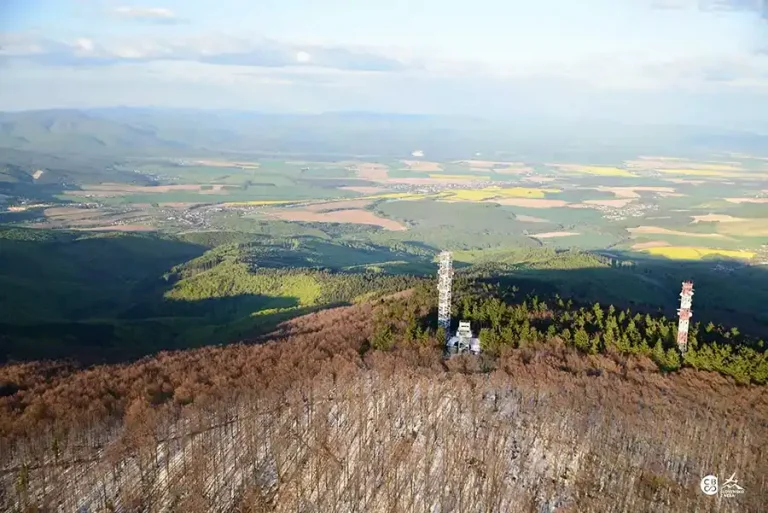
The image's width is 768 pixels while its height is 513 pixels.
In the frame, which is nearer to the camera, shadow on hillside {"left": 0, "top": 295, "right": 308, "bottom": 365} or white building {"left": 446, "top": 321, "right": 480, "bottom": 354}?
white building {"left": 446, "top": 321, "right": 480, "bottom": 354}

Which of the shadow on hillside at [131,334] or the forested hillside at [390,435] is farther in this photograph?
the shadow on hillside at [131,334]

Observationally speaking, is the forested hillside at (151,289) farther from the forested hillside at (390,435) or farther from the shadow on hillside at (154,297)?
the forested hillside at (390,435)

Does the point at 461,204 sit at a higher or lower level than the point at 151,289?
higher

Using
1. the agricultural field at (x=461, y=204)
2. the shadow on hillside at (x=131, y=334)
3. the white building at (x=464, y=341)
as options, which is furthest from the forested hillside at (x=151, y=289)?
the agricultural field at (x=461, y=204)

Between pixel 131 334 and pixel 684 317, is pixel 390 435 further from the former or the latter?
pixel 131 334

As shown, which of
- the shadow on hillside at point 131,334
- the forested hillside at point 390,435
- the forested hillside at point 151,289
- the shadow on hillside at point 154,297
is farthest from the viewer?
the forested hillside at point 151,289

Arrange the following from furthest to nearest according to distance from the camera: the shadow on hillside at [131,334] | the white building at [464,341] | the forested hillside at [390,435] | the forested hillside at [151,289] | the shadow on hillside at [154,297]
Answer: the forested hillside at [151,289], the shadow on hillside at [154,297], the shadow on hillside at [131,334], the white building at [464,341], the forested hillside at [390,435]

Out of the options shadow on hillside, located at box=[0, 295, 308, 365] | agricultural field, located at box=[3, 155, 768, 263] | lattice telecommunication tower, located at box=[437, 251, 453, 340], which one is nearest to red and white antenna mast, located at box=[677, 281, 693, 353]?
lattice telecommunication tower, located at box=[437, 251, 453, 340]

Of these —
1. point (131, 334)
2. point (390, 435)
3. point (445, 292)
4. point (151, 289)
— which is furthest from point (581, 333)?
point (151, 289)

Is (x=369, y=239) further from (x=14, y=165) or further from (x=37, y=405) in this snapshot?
(x=14, y=165)

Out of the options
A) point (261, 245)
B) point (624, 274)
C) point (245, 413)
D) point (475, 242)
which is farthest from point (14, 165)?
point (245, 413)

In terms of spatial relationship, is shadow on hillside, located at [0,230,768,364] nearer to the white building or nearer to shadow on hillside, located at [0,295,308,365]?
shadow on hillside, located at [0,295,308,365]
